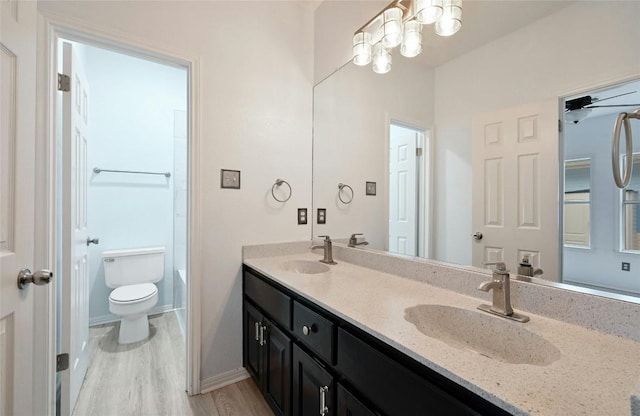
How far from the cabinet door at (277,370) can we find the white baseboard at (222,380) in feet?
1.32

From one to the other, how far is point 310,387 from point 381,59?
5.53ft

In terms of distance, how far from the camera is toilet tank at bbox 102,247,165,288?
8.44ft

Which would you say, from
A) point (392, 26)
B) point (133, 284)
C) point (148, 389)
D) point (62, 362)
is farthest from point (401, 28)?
point (133, 284)

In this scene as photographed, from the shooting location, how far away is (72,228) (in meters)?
1.45

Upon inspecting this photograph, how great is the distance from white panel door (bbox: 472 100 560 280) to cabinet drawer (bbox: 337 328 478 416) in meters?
0.64

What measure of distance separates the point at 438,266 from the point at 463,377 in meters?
0.71

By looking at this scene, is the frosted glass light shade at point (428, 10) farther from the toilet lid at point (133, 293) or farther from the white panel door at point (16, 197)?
the toilet lid at point (133, 293)

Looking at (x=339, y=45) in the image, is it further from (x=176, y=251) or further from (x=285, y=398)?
(x=176, y=251)

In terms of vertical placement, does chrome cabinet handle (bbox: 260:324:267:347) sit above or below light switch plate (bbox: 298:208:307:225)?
below

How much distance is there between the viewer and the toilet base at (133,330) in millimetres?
2275

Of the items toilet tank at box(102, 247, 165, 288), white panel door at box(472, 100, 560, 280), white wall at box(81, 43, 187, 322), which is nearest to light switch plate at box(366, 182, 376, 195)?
white panel door at box(472, 100, 560, 280)

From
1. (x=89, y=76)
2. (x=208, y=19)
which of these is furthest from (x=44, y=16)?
(x=89, y=76)

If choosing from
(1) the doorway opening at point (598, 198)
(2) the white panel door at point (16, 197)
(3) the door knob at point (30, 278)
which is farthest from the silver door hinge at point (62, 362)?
(1) the doorway opening at point (598, 198)

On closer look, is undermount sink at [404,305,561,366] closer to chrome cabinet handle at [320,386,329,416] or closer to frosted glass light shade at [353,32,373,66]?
chrome cabinet handle at [320,386,329,416]
